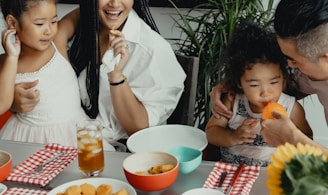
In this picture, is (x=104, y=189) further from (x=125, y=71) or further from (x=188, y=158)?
(x=125, y=71)

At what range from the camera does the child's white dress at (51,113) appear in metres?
1.66

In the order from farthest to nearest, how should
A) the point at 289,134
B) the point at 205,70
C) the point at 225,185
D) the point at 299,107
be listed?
the point at 205,70
the point at 299,107
the point at 289,134
the point at 225,185

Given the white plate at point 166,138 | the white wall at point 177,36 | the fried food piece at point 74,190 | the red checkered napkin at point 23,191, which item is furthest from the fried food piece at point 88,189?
the white wall at point 177,36

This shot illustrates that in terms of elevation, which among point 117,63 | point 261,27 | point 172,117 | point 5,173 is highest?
point 261,27

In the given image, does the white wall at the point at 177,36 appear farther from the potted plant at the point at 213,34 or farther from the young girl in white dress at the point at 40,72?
the young girl in white dress at the point at 40,72

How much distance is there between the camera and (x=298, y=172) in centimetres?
53

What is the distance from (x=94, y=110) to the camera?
178 centimetres

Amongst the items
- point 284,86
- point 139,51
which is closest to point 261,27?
point 284,86

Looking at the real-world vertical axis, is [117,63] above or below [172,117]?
above

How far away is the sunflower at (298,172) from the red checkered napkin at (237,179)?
531 mm

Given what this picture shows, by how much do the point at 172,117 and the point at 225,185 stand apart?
792 mm

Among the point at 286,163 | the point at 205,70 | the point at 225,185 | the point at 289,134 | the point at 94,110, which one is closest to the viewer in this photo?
the point at 286,163

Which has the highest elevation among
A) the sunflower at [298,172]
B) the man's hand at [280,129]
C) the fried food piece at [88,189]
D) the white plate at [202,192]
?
the sunflower at [298,172]

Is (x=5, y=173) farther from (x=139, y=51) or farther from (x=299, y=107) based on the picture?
(x=299, y=107)
